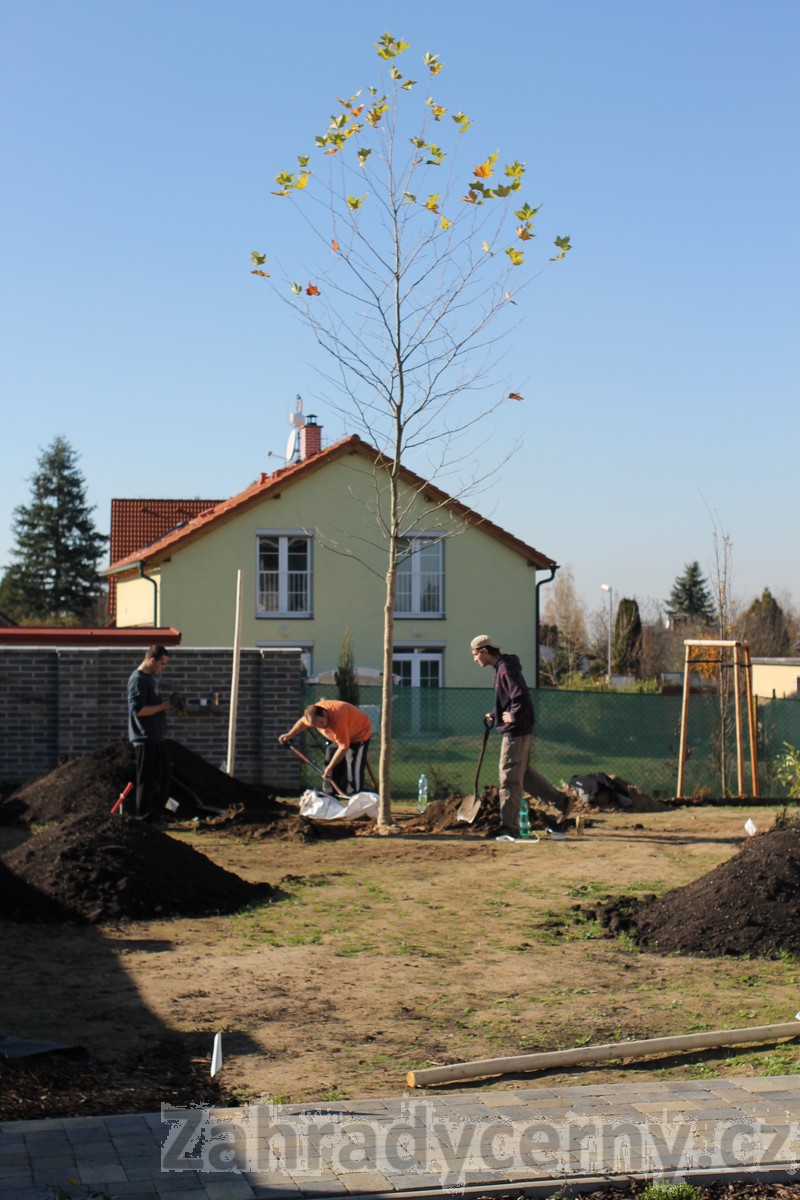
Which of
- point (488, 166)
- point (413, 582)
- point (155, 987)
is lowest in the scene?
point (155, 987)

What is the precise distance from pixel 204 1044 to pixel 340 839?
749 cm

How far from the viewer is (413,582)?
38344mm

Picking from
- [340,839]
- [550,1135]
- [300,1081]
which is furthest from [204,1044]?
[340,839]

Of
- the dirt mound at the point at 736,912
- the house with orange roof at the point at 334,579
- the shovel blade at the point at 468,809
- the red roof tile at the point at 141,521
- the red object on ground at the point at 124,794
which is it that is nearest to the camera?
the dirt mound at the point at 736,912

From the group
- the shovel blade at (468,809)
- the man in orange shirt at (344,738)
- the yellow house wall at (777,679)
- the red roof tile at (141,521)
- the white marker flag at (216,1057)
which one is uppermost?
the red roof tile at (141,521)

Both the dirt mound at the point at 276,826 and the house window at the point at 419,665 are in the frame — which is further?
the house window at the point at 419,665

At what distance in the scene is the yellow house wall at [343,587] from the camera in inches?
1426

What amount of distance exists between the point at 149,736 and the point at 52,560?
57076mm

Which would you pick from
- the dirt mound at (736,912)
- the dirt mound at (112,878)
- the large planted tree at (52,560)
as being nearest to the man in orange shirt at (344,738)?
the dirt mound at (112,878)

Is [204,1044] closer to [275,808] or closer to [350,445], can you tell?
[275,808]

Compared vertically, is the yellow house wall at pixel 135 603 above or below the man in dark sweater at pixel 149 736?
above

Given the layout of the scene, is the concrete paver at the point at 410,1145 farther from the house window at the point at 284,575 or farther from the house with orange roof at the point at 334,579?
the house window at the point at 284,575

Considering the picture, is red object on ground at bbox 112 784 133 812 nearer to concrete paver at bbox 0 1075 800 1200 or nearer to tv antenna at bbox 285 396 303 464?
concrete paver at bbox 0 1075 800 1200

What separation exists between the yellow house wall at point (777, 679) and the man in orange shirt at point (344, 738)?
22964mm
